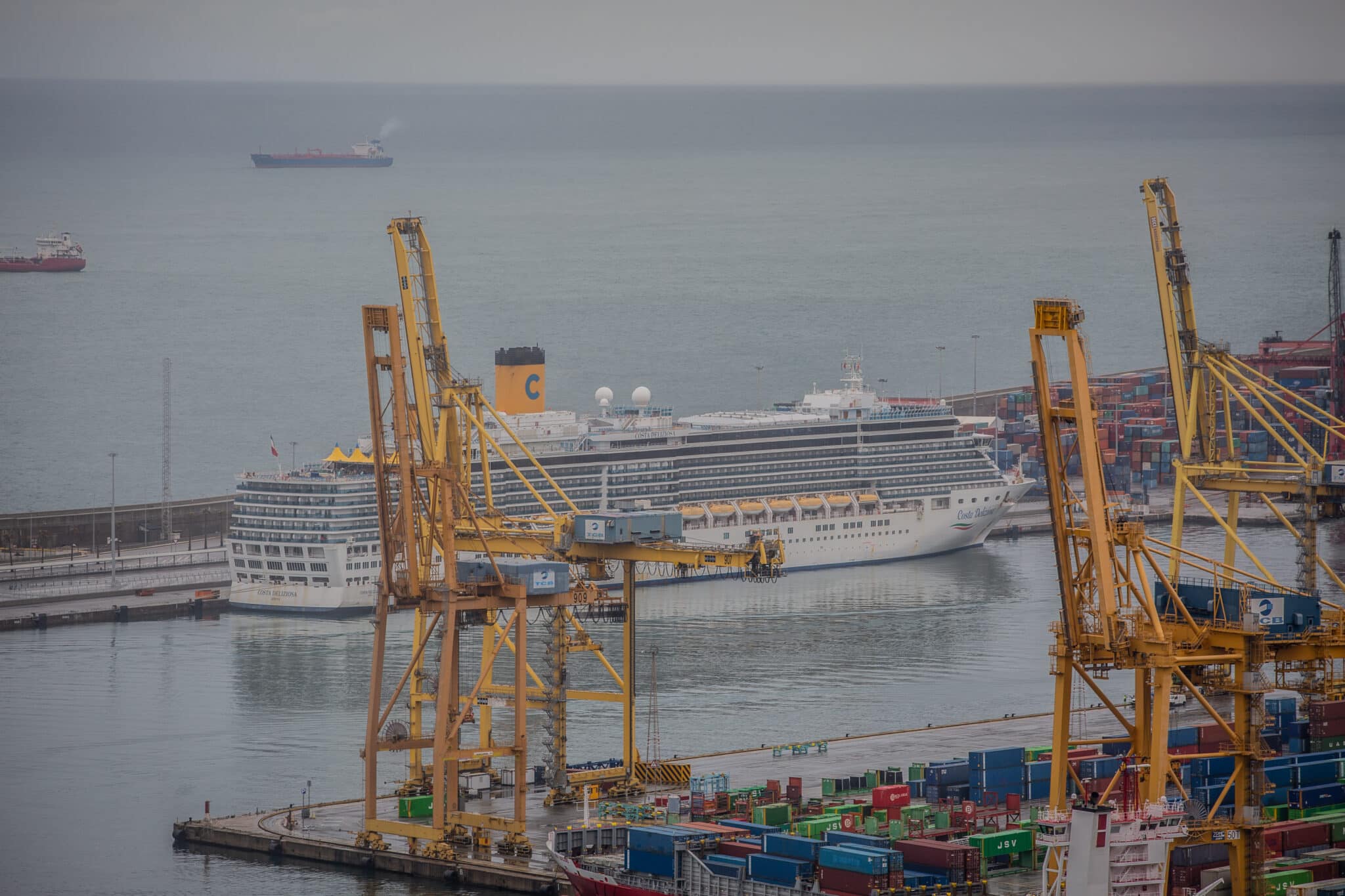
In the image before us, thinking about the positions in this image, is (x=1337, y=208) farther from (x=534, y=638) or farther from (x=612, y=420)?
(x=534, y=638)

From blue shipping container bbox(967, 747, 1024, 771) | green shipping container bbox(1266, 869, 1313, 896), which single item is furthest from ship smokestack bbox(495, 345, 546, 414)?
green shipping container bbox(1266, 869, 1313, 896)

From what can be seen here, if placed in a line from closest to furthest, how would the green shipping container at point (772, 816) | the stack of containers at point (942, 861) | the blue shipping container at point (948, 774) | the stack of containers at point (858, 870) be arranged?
the stack of containers at point (858, 870) < the stack of containers at point (942, 861) < the green shipping container at point (772, 816) < the blue shipping container at point (948, 774)

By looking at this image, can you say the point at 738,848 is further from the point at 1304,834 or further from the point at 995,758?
the point at 1304,834

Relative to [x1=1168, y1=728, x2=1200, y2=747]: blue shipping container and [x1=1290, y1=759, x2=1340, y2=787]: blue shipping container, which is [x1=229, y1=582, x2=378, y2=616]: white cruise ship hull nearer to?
[x1=1168, y1=728, x2=1200, y2=747]: blue shipping container

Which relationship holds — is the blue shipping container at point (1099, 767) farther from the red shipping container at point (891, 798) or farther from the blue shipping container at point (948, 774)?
the red shipping container at point (891, 798)

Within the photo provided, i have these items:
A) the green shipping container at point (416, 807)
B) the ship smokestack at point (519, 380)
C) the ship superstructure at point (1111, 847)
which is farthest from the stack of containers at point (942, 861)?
the ship smokestack at point (519, 380)

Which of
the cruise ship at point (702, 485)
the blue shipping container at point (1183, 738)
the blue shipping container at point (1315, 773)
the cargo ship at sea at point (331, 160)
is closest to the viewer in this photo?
the blue shipping container at point (1315, 773)
